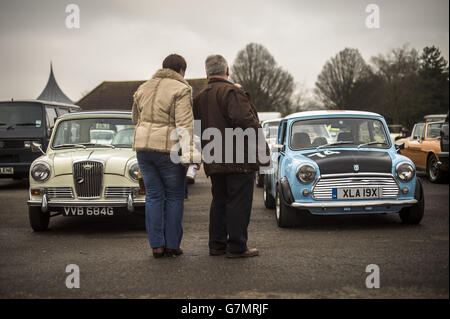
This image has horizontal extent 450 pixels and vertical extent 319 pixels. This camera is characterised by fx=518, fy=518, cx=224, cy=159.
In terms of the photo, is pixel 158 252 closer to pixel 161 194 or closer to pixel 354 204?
pixel 161 194

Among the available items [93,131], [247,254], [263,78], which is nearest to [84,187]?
[93,131]

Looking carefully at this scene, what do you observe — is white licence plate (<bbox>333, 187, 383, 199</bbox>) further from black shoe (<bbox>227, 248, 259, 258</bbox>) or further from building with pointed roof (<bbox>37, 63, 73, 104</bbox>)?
building with pointed roof (<bbox>37, 63, 73, 104</bbox>)

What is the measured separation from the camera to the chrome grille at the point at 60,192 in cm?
685

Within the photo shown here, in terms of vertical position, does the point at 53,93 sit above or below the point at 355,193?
above

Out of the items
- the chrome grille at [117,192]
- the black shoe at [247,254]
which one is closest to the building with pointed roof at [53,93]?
the chrome grille at [117,192]

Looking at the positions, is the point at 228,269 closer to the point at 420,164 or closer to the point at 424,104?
the point at 420,164

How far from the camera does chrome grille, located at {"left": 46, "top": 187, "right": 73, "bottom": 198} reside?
22.5 feet

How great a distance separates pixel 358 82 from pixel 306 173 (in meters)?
65.7

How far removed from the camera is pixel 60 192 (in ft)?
22.5

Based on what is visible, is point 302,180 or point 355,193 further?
point 302,180

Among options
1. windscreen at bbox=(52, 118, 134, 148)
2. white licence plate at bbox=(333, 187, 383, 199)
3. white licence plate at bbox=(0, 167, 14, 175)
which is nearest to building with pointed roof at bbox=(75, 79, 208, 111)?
white licence plate at bbox=(0, 167, 14, 175)

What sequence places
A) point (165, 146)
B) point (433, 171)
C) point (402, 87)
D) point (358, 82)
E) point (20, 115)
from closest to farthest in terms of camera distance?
1. point (165, 146)
2. point (433, 171)
3. point (20, 115)
4. point (402, 87)
5. point (358, 82)

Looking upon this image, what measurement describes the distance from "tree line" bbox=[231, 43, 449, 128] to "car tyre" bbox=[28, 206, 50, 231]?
41.2 metres
